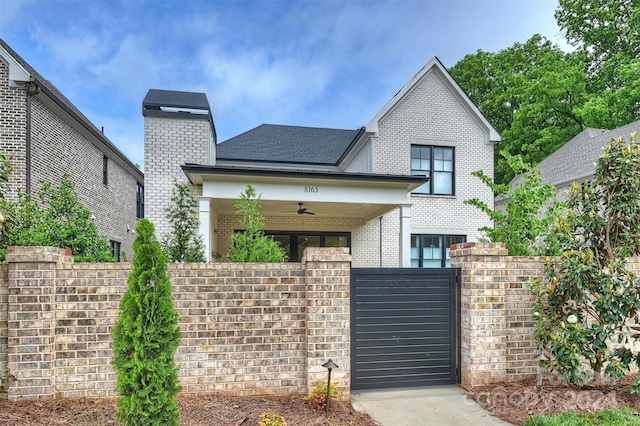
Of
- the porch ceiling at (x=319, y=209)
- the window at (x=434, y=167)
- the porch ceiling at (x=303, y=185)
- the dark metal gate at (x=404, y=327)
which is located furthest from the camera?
the window at (x=434, y=167)

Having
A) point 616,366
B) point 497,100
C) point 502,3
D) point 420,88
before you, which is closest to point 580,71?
point 497,100

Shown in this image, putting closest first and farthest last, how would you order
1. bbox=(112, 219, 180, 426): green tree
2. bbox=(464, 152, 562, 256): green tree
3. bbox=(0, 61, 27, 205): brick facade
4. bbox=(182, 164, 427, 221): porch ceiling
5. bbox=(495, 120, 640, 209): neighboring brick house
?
bbox=(112, 219, 180, 426): green tree
bbox=(464, 152, 562, 256): green tree
bbox=(182, 164, 427, 221): porch ceiling
bbox=(0, 61, 27, 205): brick facade
bbox=(495, 120, 640, 209): neighboring brick house

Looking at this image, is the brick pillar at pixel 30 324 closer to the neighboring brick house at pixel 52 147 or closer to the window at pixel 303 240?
the neighboring brick house at pixel 52 147

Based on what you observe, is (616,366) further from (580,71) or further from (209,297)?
(580,71)

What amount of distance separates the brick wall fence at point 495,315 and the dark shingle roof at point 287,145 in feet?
30.4

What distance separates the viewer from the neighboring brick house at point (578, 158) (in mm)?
13039

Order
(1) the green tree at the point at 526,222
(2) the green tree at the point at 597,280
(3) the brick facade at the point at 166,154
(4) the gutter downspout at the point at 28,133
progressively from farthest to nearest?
(3) the brick facade at the point at 166,154 → (4) the gutter downspout at the point at 28,133 → (1) the green tree at the point at 526,222 → (2) the green tree at the point at 597,280

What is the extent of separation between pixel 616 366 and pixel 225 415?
4490mm

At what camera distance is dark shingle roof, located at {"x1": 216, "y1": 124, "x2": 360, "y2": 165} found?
1362 centimetres

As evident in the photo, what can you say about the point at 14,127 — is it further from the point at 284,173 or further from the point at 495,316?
the point at 495,316

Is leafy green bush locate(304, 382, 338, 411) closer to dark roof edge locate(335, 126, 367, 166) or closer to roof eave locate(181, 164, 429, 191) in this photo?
roof eave locate(181, 164, 429, 191)

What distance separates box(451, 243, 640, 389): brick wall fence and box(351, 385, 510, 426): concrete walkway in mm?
395

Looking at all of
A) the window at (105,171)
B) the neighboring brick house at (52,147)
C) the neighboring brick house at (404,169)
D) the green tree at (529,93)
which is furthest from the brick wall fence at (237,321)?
the green tree at (529,93)

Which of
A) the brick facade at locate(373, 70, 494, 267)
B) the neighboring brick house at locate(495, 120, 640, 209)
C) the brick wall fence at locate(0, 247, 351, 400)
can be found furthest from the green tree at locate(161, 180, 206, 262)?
the neighboring brick house at locate(495, 120, 640, 209)
